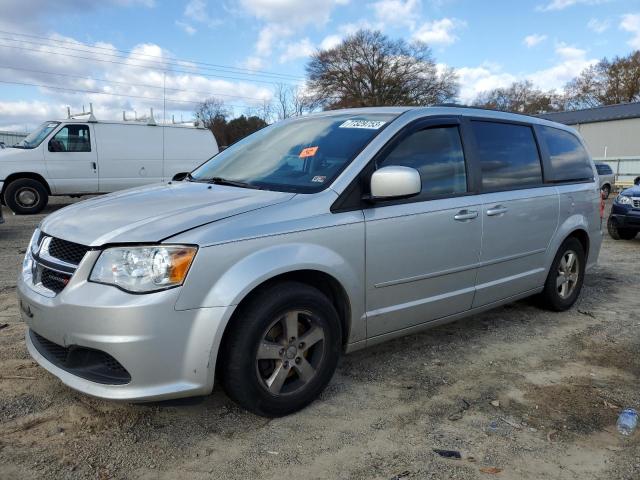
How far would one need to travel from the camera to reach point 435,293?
3607mm

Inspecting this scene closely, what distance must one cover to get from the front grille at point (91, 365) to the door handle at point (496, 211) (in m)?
2.67

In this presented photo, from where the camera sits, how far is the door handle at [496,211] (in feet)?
12.8

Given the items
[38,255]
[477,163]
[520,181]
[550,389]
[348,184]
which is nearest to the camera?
[38,255]

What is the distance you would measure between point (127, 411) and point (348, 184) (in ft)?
Result: 5.83

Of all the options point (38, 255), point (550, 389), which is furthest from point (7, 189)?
point (550, 389)

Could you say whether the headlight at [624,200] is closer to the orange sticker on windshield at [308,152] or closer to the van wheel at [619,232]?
the van wheel at [619,232]

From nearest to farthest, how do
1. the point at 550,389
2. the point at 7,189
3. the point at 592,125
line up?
1. the point at 550,389
2. the point at 7,189
3. the point at 592,125

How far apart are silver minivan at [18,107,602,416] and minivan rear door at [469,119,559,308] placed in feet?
0.05

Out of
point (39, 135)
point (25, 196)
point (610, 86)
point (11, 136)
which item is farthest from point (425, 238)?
point (610, 86)

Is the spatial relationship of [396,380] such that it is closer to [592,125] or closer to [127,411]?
[127,411]

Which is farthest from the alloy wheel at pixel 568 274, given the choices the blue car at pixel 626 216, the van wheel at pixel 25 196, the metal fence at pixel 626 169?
the metal fence at pixel 626 169

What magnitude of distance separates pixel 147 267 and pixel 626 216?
29.9 feet

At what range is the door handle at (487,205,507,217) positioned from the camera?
3893 mm

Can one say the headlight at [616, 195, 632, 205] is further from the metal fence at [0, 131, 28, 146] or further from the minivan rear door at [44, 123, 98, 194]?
the metal fence at [0, 131, 28, 146]
